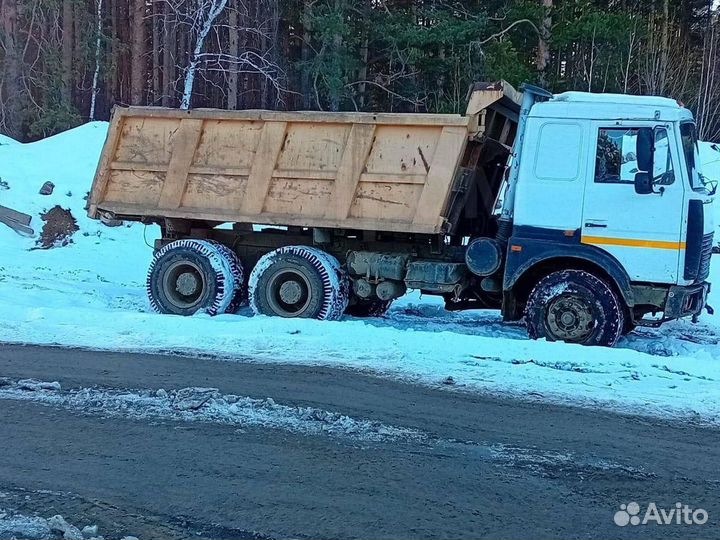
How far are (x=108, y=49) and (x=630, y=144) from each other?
90.8ft

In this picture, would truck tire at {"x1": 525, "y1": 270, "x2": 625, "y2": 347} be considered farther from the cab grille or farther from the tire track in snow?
the tire track in snow

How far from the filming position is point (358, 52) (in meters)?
27.4

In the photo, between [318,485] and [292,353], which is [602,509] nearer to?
[318,485]

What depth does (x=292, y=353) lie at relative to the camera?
7.60 meters

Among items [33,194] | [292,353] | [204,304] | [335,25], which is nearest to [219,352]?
[292,353]

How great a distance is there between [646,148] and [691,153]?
64cm

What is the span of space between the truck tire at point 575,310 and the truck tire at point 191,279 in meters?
4.07

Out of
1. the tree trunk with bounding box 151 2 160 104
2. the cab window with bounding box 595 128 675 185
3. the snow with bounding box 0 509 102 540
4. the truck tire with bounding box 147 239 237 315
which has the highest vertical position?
the tree trunk with bounding box 151 2 160 104

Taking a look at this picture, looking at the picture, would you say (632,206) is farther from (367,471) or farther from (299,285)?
(367,471)

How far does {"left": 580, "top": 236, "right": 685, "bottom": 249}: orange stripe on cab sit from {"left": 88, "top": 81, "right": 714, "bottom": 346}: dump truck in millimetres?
16

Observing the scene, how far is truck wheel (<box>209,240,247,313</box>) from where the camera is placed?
10.1 metres

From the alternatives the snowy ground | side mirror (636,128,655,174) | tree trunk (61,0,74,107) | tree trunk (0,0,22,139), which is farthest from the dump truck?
tree trunk (61,0,74,107)

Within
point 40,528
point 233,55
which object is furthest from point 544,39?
point 40,528

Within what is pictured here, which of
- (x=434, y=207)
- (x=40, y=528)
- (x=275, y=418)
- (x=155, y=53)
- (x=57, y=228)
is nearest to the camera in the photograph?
(x=40, y=528)
